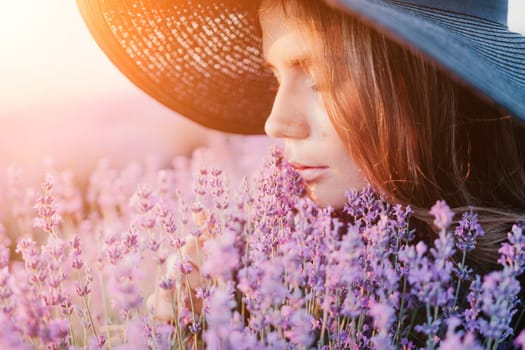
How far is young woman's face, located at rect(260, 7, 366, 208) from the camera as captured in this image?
4.68 ft

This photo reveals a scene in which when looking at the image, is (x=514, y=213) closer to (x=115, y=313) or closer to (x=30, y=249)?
(x=30, y=249)

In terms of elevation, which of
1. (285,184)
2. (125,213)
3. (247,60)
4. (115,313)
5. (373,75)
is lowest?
(115,313)

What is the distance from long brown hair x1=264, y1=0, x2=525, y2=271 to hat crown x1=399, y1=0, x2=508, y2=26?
135 millimetres

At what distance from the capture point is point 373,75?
4.47ft

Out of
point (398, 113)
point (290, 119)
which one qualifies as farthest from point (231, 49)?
point (398, 113)

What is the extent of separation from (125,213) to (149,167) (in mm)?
708

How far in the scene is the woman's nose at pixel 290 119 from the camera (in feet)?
4.68

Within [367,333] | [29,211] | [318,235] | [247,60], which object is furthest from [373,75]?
[29,211]

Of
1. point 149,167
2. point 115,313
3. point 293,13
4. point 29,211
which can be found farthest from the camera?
point 149,167

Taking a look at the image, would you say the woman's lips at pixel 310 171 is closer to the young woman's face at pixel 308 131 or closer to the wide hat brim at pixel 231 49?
the young woman's face at pixel 308 131

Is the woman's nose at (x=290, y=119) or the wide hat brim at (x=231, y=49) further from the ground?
the wide hat brim at (x=231, y=49)

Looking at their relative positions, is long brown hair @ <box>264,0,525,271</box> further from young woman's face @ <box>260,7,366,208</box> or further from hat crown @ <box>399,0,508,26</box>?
hat crown @ <box>399,0,508,26</box>

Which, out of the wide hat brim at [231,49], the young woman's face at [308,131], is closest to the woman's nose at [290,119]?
the young woman's face at [308,131]

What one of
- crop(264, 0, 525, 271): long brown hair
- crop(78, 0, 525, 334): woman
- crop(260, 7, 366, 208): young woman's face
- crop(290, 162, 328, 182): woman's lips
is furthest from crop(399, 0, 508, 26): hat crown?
crop(290, 162, 328, 182): woman's lips
